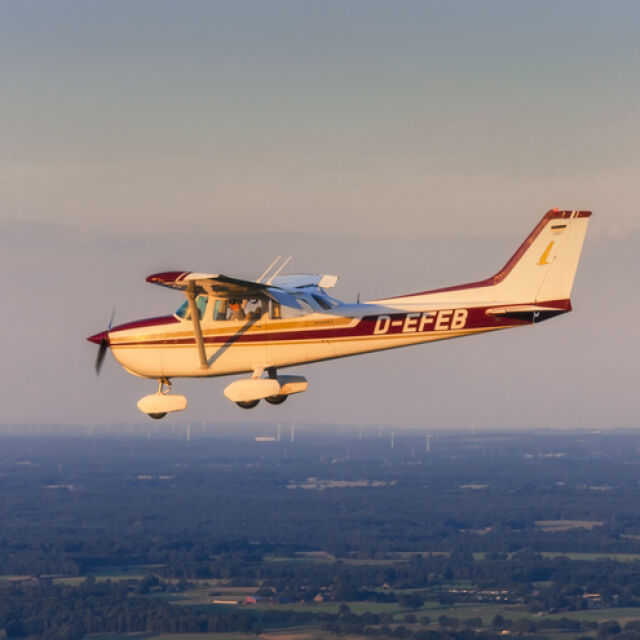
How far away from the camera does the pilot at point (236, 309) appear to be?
30844 mm

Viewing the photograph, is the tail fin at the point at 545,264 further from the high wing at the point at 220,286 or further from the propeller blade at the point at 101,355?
the propeller blade at the point at 101,355

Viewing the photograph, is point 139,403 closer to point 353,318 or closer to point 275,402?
point 275,402

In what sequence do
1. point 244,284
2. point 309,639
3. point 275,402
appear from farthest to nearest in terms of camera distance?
point 309,639 → point 275,402 → point 244,284

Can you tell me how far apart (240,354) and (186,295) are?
1.93 meters

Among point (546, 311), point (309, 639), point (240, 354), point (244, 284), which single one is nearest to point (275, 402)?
point (240, 354)

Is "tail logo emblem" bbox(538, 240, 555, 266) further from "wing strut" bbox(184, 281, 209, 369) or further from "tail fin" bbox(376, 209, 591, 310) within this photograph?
"wing strut" bbox(184, 281, 209, 369)

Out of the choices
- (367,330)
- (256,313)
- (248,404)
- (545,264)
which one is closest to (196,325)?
(256,313)

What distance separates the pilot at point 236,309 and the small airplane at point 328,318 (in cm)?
2

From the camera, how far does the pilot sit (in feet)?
101

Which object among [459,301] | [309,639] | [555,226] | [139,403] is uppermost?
[555,226]

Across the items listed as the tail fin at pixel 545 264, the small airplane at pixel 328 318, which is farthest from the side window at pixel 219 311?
the tail fin at pixel 545 264

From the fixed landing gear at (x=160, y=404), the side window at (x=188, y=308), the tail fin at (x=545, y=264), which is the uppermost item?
the tail fin at (x=545, y=264)

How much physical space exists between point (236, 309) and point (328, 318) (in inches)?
88.9

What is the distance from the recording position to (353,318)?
30.6 meters
